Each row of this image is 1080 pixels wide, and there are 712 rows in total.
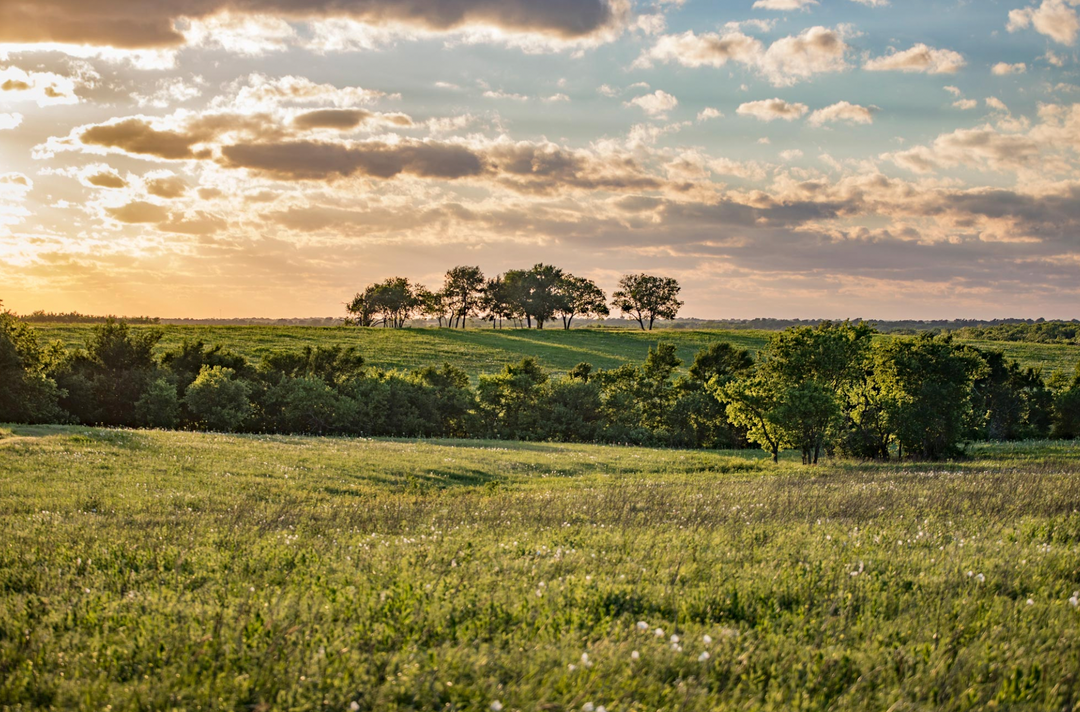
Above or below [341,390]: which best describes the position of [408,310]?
above

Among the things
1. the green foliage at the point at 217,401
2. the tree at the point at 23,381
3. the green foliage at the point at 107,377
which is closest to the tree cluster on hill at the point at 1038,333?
the green foliage at the point at 217,401

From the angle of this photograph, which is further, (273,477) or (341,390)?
(341,390)

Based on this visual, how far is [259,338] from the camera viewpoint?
99.1 metres

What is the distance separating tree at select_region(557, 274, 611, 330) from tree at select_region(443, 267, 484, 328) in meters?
18.7

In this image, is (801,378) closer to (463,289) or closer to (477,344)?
(477,344)

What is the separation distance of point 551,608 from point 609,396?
45.4m

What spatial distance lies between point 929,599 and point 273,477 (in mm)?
20435

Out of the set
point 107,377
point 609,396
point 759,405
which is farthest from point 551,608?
point 107,377

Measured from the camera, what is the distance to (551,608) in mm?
6695

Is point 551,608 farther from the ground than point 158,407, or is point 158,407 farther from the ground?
point 551,608

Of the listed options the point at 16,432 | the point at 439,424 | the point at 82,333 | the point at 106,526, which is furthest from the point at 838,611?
the point at 82,333

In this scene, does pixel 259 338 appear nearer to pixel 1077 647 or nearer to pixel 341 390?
pixel 341 390

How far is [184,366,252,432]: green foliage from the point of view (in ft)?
146

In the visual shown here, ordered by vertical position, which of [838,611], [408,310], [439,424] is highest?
[408,310]
